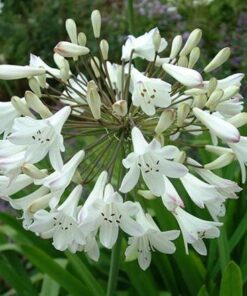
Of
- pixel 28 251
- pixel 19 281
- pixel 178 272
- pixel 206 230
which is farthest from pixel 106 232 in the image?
pixel 178 272

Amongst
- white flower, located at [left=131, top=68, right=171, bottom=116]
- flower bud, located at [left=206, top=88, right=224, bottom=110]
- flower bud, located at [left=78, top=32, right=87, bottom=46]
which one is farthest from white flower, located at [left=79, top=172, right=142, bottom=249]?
flower bud, located at [left=78, top=32, right=87, bottom=46]

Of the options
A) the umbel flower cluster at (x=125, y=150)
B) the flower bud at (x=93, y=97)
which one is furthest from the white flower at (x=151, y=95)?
the flower bud at (x=93, y=97)

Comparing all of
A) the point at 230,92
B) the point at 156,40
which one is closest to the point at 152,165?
the point at 230,92

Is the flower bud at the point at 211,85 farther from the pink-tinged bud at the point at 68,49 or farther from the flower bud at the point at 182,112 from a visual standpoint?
the pink-tinged bud at the point at 68,49

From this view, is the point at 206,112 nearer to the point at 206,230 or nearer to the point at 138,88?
the point at 138,88

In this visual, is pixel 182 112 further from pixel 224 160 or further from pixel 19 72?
pixel 19 72
